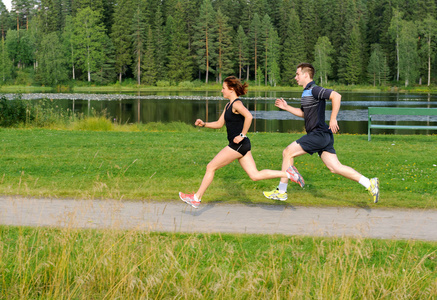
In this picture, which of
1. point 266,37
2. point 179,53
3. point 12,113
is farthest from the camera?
point 266,37

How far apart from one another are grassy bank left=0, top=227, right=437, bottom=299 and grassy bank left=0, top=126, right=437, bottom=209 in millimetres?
797

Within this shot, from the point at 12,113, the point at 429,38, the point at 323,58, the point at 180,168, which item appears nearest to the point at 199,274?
the point at 180,168

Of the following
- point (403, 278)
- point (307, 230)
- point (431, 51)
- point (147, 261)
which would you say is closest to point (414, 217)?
point (307, 230)

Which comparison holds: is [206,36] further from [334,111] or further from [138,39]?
[334,111]

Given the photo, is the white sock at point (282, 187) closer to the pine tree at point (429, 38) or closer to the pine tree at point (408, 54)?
the pine tree at point (408, 54)

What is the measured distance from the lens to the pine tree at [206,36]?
93875 millimetres

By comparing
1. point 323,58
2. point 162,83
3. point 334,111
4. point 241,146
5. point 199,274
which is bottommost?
point 199,274

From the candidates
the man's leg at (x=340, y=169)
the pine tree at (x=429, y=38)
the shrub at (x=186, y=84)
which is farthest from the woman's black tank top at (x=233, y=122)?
the shrub at (x=186, y=84)

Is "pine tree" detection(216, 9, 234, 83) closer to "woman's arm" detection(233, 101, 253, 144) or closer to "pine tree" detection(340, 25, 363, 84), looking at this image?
"pine tree" detection(340, 25, 363, 84)

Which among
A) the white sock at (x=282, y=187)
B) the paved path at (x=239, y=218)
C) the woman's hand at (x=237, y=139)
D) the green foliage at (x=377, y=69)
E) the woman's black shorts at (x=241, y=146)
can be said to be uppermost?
the green foliage at (x=377, y=69)

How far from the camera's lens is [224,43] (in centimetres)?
9656

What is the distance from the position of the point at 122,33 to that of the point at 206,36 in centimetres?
1476

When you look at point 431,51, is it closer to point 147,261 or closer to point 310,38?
point 310,38

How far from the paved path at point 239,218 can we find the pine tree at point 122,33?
3447 inches
